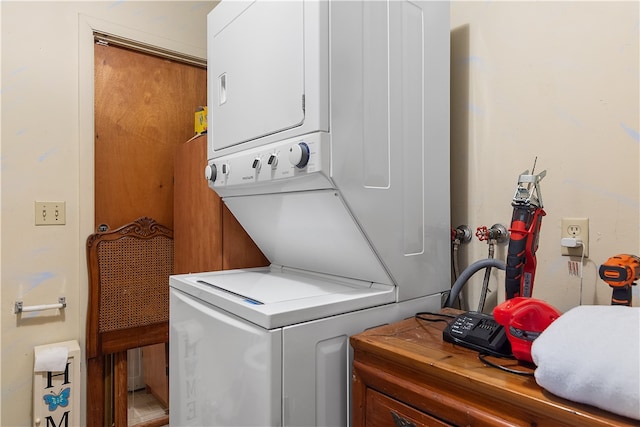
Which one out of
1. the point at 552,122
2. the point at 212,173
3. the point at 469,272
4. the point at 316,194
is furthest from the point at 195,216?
the point at 552,122

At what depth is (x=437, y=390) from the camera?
36.1 inches

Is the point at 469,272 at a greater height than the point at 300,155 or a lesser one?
lesser

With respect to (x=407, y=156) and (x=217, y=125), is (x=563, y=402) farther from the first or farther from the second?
(x=217, y=125)

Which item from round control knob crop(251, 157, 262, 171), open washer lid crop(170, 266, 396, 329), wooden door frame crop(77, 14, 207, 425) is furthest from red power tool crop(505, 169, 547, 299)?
wooden door frame crop(77, 14, 207, 425)

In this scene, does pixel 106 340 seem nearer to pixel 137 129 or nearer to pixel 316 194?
pixel 137 129

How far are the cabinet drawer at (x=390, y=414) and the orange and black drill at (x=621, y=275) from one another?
53 centimetres

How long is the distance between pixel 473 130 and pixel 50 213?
2.06 m

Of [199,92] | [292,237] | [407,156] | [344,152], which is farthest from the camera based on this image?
[199,92]

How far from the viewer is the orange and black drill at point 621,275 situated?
0.94 m

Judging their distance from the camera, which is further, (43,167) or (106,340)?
(106,340)

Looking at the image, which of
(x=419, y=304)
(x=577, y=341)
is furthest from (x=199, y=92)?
(x=577, y=341)

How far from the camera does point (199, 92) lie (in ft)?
8.51

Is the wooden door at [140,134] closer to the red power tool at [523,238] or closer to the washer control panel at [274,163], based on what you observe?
the washer control panel at [274,163]

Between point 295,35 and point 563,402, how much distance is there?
43.4 inches
